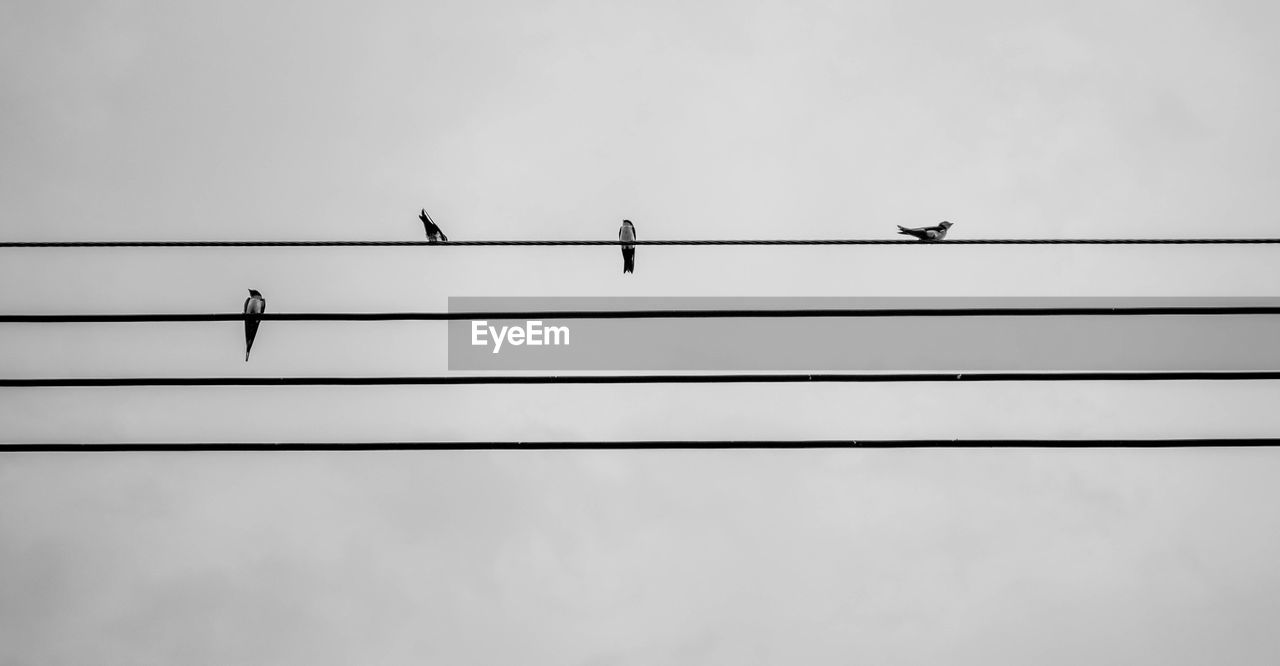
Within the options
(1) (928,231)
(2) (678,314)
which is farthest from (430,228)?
(2) (678,314)

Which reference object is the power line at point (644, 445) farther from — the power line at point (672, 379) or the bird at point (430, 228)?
the bird at point (430, 228)

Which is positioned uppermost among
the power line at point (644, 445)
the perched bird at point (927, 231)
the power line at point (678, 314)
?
the perched bird at point (927, 231)

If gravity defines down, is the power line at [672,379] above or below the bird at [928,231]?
below

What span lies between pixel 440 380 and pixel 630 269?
759 cm

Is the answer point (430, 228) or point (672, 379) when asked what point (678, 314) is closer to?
point (672, 379)

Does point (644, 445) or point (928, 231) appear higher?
point (928, 231)

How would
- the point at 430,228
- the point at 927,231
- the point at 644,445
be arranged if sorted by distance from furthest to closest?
the point at 430,228 → the point at 927,231 → the point at 644,445

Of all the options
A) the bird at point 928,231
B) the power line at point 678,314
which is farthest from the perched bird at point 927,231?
the power line at point 678,314

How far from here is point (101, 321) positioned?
5.75 metres

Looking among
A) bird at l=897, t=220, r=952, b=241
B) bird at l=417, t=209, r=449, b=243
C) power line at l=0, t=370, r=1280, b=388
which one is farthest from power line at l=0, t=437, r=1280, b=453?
bird at l=417, t=209, r=449, b=243

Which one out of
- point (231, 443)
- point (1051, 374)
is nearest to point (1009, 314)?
point (1051, 374)

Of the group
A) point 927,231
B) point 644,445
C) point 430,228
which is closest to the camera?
point 644,445

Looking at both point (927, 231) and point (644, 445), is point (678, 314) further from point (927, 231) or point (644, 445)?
point (927, 231)

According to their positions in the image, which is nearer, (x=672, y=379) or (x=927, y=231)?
(x=672, y=379)
